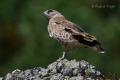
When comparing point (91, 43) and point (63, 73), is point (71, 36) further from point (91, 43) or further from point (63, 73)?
point (63, 73)

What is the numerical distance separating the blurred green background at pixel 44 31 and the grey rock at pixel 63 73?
15.9m

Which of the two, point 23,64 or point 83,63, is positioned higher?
point 23,64

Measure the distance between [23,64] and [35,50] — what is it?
328 centimetres

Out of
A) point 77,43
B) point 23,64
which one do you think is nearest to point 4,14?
point 23,64

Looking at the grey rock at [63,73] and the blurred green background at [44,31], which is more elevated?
the blurred green background at [44,31]

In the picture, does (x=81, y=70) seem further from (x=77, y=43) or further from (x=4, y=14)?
(x=4, y=14)

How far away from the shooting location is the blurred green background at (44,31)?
123ft

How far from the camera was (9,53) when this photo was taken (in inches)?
1834

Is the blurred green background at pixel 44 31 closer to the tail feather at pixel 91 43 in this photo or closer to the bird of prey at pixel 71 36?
the bird of prey at pixel 71 36

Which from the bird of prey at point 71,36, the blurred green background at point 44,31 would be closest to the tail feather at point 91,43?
the bird of prey at point 71,36

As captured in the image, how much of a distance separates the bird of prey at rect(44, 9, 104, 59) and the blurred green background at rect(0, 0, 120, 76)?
14.5m

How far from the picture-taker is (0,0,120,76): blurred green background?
37406 mm

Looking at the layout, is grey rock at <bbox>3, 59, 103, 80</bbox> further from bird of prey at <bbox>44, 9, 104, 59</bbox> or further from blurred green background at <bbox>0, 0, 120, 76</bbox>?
blurred green background at <bbox>0, 0, 120, 76</bbox>

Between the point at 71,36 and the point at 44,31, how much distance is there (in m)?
21.4
